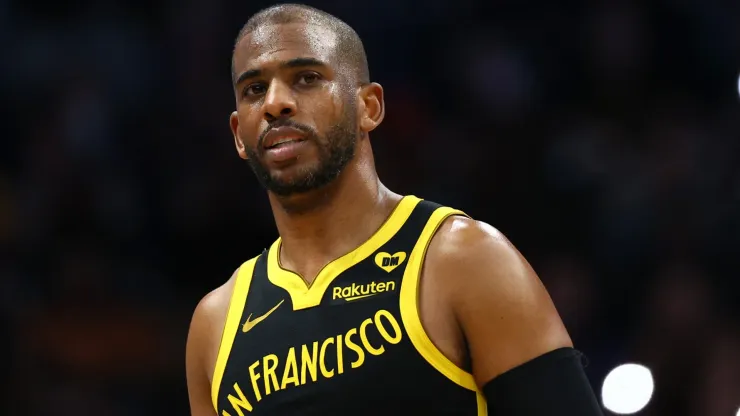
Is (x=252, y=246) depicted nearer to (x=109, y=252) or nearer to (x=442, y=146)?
(x=109, y=252)

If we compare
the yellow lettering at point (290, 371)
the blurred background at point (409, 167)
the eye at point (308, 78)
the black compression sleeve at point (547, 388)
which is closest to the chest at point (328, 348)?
the yellow lettering at point (290, 371)

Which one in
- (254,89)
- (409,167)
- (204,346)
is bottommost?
(204,346)

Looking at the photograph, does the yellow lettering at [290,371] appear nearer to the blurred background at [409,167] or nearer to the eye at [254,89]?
the eye at [254,89]

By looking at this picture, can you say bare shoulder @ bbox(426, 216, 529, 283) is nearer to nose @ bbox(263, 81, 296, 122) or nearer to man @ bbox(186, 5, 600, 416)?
man @ bbox(186, 5, 600, 416)

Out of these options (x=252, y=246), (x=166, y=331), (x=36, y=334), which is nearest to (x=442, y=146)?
(x=252, y=246)

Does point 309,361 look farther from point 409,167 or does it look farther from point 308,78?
point 409,167

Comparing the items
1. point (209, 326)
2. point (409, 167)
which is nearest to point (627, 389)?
point (409, 167)

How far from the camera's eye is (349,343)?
2.77 m

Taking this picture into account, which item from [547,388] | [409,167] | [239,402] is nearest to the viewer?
[547,388]

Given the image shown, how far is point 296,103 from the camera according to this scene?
2.87 metres

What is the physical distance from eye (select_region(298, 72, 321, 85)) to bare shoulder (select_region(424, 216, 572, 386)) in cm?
57

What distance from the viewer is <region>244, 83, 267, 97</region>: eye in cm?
296

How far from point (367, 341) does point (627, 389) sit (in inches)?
95.5

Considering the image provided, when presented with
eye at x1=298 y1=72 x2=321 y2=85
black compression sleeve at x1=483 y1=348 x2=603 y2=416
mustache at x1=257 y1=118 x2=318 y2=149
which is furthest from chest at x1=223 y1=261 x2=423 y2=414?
eye at x1=298 y1=72 x2=321 y2=85
